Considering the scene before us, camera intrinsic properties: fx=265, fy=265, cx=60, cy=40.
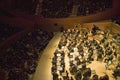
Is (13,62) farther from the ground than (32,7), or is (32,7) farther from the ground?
(32,7)

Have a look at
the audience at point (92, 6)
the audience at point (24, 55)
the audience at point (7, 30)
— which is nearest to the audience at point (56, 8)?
the audience at point (92, 6)

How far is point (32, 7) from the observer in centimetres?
1355

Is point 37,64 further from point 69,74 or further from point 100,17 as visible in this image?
point 100,17

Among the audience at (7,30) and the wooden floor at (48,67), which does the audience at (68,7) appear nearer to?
the audience at (7,30)

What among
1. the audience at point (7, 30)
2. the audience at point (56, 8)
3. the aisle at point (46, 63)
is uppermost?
the audience at point (56, 8)

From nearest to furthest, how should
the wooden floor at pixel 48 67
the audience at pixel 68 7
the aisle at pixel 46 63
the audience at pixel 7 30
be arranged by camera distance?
the wooden floor at pixel 48 67, the aisle at pixel 46 63, the audience at pixel 7 30, the audience at pixel 68 7

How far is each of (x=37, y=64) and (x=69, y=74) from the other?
1.44m

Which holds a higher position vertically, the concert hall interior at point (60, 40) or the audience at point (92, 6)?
the audience at point (92, 6)

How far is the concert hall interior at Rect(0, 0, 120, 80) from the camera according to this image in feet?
26.4

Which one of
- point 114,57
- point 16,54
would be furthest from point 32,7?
point 114,57

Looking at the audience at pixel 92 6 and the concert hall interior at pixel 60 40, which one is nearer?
the concert hall interior at pixel 60 40

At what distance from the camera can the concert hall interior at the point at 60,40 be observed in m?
8.04

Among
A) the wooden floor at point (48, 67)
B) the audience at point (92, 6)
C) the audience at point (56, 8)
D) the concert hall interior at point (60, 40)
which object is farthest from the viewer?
the audience at point (56, 8)

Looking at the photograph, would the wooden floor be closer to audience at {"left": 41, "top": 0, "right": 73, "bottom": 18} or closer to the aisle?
the aisle
